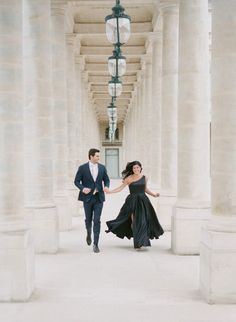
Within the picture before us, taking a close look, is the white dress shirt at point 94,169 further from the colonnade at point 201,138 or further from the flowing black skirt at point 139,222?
the colonnade at point 201,138

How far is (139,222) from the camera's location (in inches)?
392

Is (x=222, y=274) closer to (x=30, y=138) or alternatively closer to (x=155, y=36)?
(x=30, y=138)

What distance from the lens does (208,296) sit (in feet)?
19.5

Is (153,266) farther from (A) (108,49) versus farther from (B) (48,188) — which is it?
(A) (108,49)

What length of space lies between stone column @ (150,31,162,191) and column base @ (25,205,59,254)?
25.7ft

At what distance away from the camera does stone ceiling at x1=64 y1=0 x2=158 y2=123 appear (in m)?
15.4

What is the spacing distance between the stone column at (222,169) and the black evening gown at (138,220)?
354 centimetres

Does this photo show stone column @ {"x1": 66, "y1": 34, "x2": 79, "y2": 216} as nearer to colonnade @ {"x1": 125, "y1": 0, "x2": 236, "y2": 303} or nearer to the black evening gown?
colonnade @ {"x1": 125, "y1": 0, "x2": 236, "y2": 303}

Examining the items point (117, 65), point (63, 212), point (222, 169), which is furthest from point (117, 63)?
point (222, 169)

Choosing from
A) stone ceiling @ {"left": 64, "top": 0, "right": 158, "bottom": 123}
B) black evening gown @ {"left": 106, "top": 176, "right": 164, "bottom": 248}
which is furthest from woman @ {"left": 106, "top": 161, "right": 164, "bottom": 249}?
stone ceiling @ {"left": 64, "top": 0, "right": 158, "bottom": 123}

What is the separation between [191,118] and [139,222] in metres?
2.33

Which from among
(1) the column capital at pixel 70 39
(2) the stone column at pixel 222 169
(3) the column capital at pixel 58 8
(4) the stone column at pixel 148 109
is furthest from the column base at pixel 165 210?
(4) the stone column at pixel 148 109

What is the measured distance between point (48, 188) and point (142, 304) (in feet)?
13.9

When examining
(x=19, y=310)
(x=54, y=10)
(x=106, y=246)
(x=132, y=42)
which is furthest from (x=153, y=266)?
(x=132, y=42)
